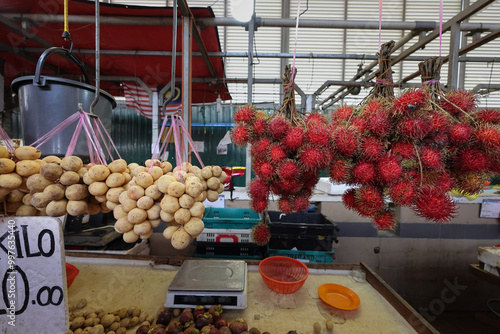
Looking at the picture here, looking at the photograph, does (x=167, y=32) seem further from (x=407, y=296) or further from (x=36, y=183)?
(x=407, y=296)

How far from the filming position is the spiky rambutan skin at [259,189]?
3.17 feet

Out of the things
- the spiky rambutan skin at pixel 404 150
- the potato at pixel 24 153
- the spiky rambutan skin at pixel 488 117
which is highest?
the spiky rambutan skin at pixel 488 117

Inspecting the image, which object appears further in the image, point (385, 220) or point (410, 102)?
point (385, 220)

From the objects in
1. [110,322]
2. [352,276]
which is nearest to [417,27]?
[352,276]

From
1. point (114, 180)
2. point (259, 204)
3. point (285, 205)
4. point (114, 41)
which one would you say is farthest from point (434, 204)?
point (114, 41)

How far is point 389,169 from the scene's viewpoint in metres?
0.74

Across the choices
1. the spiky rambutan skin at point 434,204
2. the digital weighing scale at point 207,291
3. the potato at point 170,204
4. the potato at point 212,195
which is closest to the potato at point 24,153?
the potato at point 170,204

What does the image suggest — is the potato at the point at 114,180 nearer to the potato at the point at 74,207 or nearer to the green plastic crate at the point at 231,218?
the potato at the point at 74,207

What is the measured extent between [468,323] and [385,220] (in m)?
3.38

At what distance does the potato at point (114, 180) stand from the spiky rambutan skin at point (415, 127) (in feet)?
3.34

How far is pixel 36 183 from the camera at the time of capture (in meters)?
0.66

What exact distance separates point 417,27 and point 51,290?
9.61ft

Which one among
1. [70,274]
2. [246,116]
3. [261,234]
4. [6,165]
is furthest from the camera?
[70,274]

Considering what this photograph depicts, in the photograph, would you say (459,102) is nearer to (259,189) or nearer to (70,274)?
(259,189)
